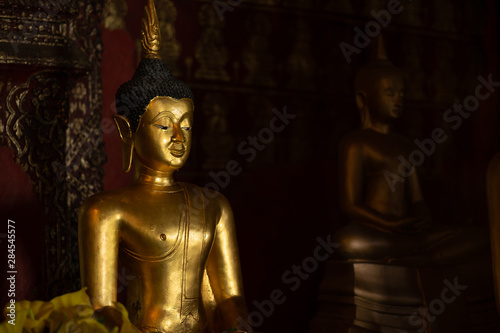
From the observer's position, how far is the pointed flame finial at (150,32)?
234cm

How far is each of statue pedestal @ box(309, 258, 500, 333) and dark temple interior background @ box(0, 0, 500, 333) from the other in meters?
0.52

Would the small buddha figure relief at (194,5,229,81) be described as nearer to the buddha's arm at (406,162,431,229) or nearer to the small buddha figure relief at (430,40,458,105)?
the buddha's arm at (406,162,431,229)

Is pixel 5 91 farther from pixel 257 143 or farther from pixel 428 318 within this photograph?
pixel 428 318

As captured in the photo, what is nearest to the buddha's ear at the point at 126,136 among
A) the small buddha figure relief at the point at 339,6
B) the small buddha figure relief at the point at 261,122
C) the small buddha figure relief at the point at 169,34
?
the small buddha figure relief at the point at 169,34

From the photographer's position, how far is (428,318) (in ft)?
9.63

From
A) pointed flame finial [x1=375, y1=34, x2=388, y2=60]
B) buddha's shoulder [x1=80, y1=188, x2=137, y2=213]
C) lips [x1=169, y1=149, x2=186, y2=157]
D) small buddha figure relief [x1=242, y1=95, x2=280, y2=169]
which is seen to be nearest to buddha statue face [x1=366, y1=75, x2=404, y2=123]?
pointed flame finial [x1=375, y1=34, x2=388, y2=60]

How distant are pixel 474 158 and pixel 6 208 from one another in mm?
2747

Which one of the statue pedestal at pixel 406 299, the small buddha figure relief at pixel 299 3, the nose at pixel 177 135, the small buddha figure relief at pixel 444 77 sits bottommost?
the statue pedestal at pixel 406 299

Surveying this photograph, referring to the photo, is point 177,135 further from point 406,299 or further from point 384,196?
point 384,196

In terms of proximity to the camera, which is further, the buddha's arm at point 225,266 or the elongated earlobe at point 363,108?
the elongated earlobe at point 363,108

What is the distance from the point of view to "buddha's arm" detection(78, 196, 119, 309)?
215 cm

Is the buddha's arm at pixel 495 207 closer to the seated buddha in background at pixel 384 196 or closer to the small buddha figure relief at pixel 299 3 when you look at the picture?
the seated buddha in background at pixel 384 196

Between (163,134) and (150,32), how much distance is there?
339 mm

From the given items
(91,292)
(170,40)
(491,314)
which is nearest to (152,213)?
(91,292)
